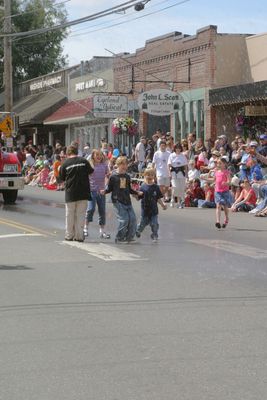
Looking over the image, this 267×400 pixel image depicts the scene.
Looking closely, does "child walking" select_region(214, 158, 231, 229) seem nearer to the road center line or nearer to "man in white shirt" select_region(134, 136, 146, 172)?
the road center line

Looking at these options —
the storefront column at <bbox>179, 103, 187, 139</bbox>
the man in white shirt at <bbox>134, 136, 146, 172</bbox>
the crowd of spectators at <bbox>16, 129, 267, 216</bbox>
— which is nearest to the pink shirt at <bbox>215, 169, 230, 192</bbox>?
the crowd of spectators at <bbox>16, 129, 267, 216</bbox>

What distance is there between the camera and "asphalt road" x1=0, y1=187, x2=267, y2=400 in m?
4.79

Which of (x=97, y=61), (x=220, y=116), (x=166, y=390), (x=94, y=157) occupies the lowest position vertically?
(x=166, y=390)

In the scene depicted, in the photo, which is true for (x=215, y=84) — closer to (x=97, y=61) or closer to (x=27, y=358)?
(x=97, y=61)

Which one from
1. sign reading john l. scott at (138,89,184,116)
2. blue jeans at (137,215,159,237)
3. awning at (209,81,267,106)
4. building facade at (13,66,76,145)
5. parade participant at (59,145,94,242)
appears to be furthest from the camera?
building facade at (13,66,76,145)

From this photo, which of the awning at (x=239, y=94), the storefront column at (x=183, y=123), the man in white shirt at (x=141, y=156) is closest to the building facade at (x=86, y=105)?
the storefront column at (x=183, y=123)

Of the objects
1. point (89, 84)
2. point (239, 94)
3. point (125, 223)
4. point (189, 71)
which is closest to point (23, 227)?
point (125, 223)

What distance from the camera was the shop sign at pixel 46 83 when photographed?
42.6 meters

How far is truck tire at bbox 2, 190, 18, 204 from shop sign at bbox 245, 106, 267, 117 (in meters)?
8.18

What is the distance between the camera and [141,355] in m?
5.42

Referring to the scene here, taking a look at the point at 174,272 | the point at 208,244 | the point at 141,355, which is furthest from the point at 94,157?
the point at 141,355

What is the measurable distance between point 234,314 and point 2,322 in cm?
232

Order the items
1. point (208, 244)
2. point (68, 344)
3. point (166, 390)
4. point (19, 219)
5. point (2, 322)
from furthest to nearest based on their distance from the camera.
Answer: point (19, 219), point (208, 244), point (2, 322), point (68, 344), point (166, 390)

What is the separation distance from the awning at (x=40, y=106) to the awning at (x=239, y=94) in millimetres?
17013
